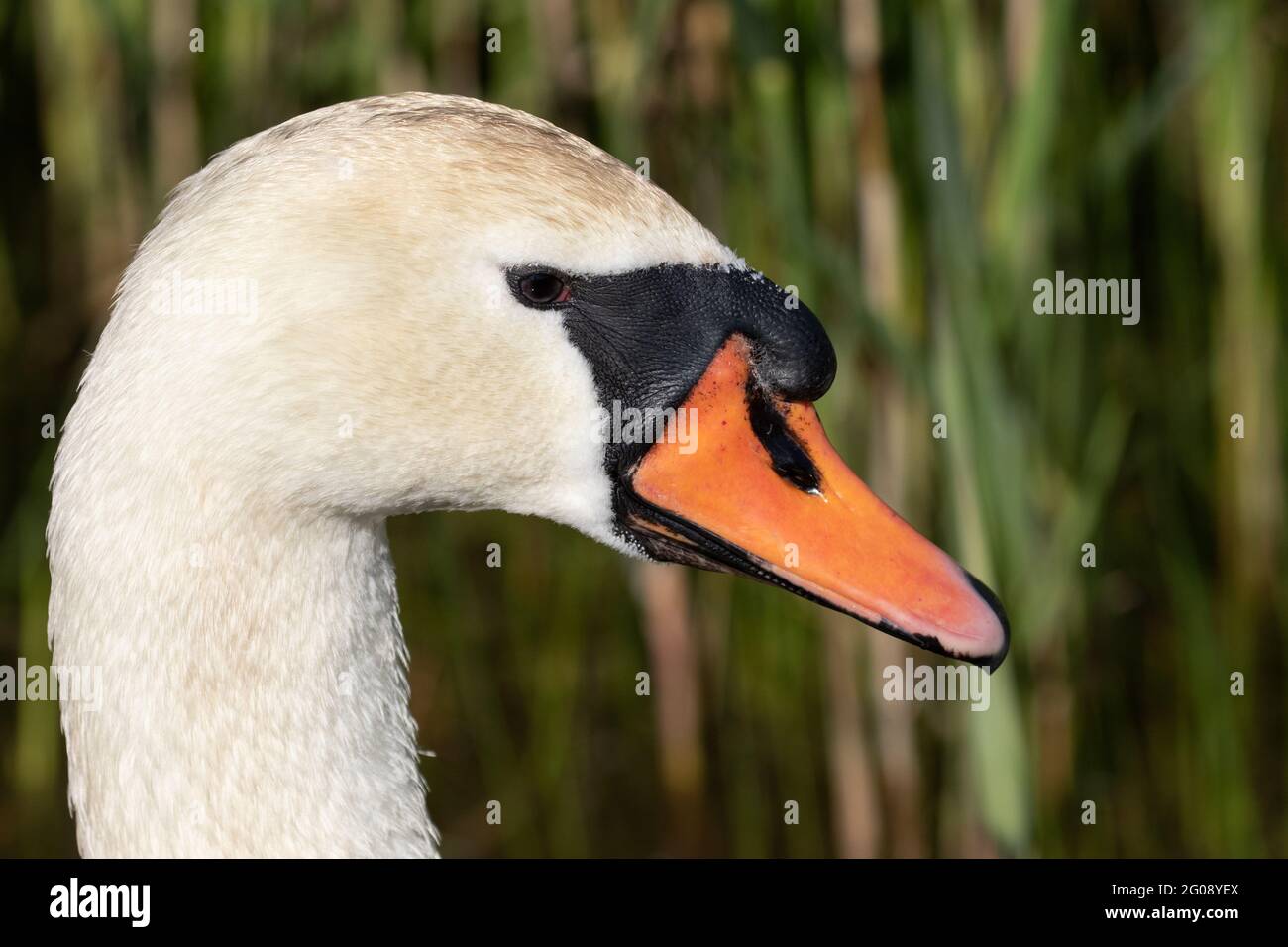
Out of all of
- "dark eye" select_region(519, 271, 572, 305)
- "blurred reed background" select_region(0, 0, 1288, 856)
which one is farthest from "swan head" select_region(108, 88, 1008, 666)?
"blurred reed background" select_region(0, 0, 1288, 856)

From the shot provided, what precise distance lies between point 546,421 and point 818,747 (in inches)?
117

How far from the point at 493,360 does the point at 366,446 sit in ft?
0.65

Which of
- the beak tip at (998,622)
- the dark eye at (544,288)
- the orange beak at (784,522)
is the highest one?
the dark eye at (544,288)

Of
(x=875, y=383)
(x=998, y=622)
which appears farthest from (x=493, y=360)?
(x=875, y=383)

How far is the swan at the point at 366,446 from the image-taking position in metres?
1.86

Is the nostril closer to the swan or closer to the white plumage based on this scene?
the swan

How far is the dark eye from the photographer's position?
6.40 feet

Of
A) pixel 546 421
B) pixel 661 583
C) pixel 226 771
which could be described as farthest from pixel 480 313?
pixel 661 583

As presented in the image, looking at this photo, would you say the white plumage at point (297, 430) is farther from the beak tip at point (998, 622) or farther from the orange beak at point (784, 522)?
the beak tip at point (998, 622)

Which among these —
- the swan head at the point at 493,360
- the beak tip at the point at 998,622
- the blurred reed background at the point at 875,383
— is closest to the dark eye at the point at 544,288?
the swan head at the point at 493,360

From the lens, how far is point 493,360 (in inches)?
78.0

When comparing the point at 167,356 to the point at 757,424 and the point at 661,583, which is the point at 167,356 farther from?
the point at 661,583

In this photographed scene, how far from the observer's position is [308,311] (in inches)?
73.9

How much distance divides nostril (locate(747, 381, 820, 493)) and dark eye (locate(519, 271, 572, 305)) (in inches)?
11.3
